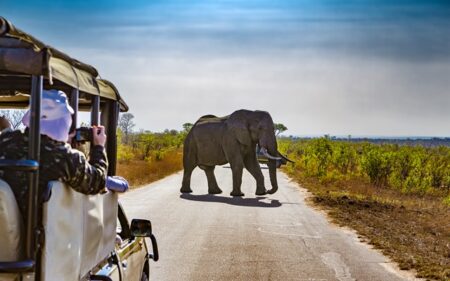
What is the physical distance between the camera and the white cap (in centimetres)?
382

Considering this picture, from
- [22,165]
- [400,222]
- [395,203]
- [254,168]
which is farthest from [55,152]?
[254,168]

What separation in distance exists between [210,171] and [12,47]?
2059 cm

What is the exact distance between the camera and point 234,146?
76.5 ft

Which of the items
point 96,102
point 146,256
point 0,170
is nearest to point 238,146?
point 146,256

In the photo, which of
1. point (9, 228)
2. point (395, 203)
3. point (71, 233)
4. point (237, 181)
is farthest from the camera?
point (237, 181)

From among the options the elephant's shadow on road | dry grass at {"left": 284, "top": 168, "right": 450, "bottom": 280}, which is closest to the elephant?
the elephant's shadow on road

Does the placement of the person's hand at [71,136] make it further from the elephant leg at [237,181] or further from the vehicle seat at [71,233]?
the elephant leg at [237,181]

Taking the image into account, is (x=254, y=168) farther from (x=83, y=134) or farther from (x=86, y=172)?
(x=86, y=172)

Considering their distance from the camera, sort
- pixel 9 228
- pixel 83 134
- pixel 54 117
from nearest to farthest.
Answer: pixel 9 228 → pixel 54 117 → pixel 83 134

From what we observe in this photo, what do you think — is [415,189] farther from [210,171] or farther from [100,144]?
[100,144]

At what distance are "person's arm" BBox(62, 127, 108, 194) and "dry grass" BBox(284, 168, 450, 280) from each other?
6.78 m

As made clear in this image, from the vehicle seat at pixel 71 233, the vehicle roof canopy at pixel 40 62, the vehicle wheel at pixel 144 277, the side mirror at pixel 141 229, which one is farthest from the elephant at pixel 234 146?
the vehicle seat at pixel 71 233

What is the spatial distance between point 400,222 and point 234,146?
8.39 meters

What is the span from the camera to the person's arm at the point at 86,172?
377cm
